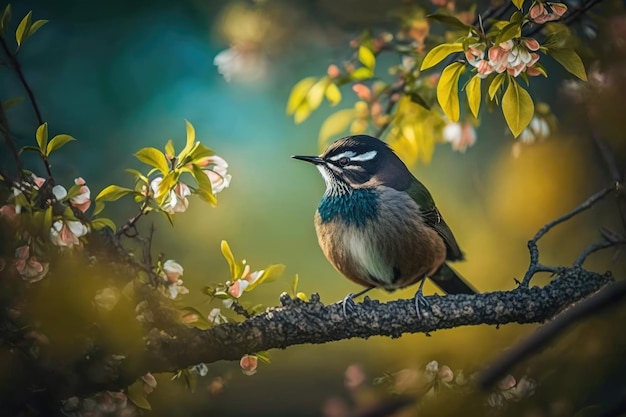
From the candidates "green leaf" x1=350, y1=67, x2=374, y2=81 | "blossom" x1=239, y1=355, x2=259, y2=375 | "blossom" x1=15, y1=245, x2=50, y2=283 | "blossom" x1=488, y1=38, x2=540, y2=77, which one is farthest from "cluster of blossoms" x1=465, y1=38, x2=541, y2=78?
"blossom" x1=15, y1=245, x2=50, y2=283

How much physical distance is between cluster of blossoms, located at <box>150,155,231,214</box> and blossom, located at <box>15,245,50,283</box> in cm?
35

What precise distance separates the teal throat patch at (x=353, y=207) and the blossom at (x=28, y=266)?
1.21 metres

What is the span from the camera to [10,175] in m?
1.58

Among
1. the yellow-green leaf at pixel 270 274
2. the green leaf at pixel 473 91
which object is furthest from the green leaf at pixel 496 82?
the yellow-green leaf at pixel 270 274

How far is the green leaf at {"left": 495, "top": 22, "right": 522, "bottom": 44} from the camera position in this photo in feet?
5.29

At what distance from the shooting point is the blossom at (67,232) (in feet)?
5.05

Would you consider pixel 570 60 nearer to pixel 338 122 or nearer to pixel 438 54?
pixel 438 54

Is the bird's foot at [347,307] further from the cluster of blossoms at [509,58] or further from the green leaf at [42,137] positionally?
the green leaf at [42,137]

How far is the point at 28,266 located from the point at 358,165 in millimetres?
1315

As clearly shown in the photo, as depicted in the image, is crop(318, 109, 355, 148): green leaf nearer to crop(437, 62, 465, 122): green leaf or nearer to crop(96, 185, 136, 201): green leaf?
crop(437, 62, 465, 122): green leaf

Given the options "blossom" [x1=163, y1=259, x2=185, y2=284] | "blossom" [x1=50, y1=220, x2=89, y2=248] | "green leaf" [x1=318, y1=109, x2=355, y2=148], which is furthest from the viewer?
"green leaf" [x1=318, y1=109, x2=355, y2=148]

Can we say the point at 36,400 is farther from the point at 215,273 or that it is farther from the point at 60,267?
the point at 215,273

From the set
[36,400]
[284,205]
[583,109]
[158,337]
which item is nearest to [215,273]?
[284,205]

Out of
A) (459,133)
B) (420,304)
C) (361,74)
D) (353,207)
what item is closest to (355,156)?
(353,207)
